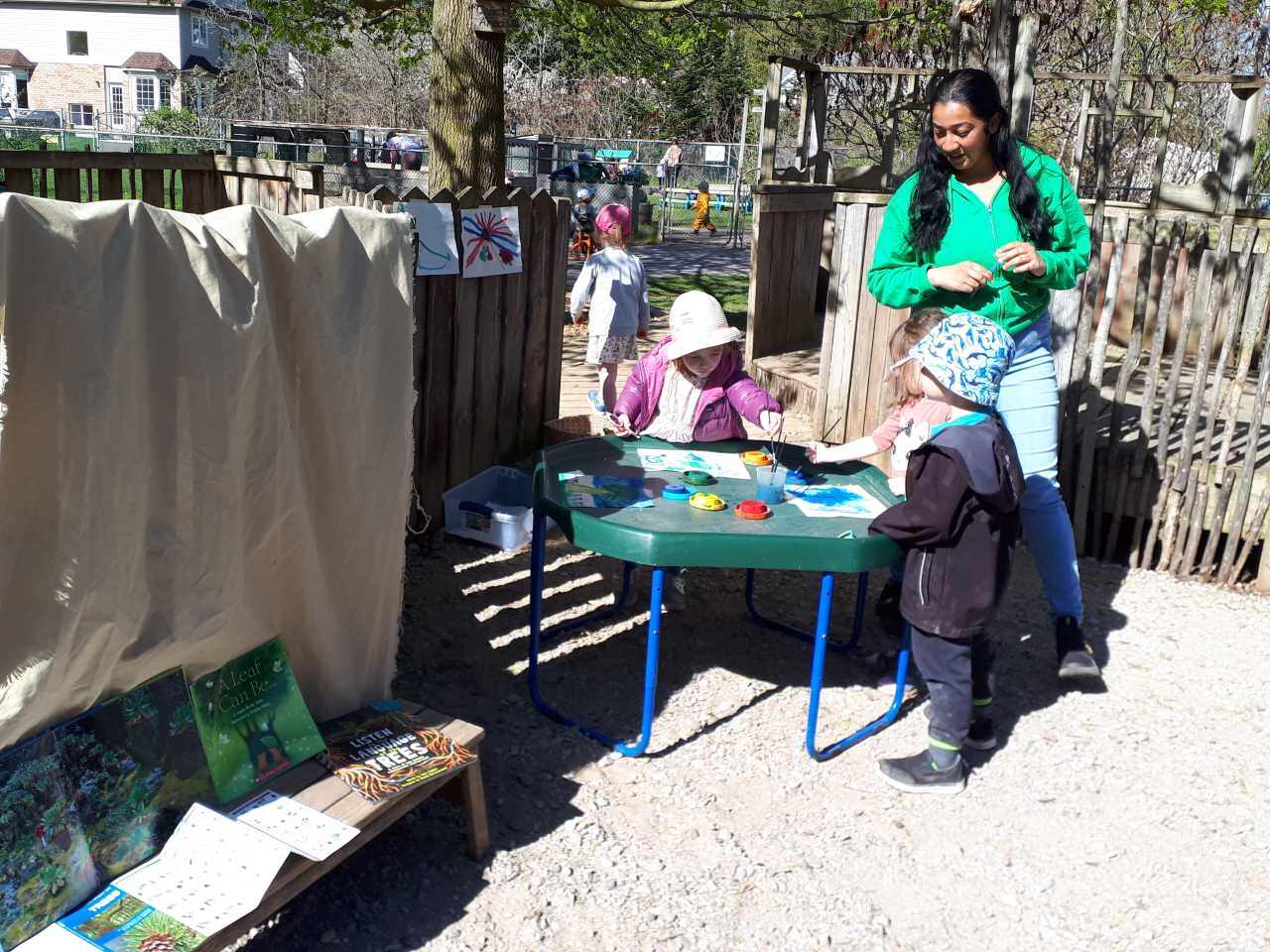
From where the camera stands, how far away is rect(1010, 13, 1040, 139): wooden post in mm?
6043

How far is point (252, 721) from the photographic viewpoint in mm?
2930

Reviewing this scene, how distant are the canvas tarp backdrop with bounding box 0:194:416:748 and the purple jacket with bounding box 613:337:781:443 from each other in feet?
4.84

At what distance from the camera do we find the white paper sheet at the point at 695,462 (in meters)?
4.36

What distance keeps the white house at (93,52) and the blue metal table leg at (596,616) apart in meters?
60.9

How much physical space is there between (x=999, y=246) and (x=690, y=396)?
1.26 metres

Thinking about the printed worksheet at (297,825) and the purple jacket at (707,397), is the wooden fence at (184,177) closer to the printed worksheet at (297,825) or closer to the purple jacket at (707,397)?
the purple jacket at (707,397)

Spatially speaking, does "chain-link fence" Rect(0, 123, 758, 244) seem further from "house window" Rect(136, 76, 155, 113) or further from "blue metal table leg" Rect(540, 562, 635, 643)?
"house window" Rect(136, 76, 155, 113)

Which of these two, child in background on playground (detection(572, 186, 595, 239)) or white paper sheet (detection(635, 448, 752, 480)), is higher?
child in background on playground (detection(572, 186, 595, 239))

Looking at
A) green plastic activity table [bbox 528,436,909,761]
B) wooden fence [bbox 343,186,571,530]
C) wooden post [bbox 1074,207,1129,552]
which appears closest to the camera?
green plastic activity table [bbox 528,436,909,761]

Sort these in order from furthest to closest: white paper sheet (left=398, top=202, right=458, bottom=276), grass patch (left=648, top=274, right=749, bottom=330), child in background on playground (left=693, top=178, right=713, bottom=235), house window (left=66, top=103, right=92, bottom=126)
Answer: house window (left=66, top=103, right=92, bottom=126)
child in background on playground (left=693, top=178, right=713, bottom=235)
grass patch (left=648, top=274, right=749, bottom=330)
white paper sheet (left=398, top=202, right=458, bottom=276)

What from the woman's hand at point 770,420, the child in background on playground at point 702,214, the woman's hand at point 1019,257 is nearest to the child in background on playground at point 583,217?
the child in background on playground at point 702,214

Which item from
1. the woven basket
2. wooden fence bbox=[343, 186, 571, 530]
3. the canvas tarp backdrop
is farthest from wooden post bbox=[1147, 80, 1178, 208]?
the canvas tarp backdrop

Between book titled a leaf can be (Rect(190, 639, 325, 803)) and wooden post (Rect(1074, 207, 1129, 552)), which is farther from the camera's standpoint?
wooden post (Rect(1074, 207, 1129, 552))

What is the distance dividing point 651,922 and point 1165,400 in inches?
150
